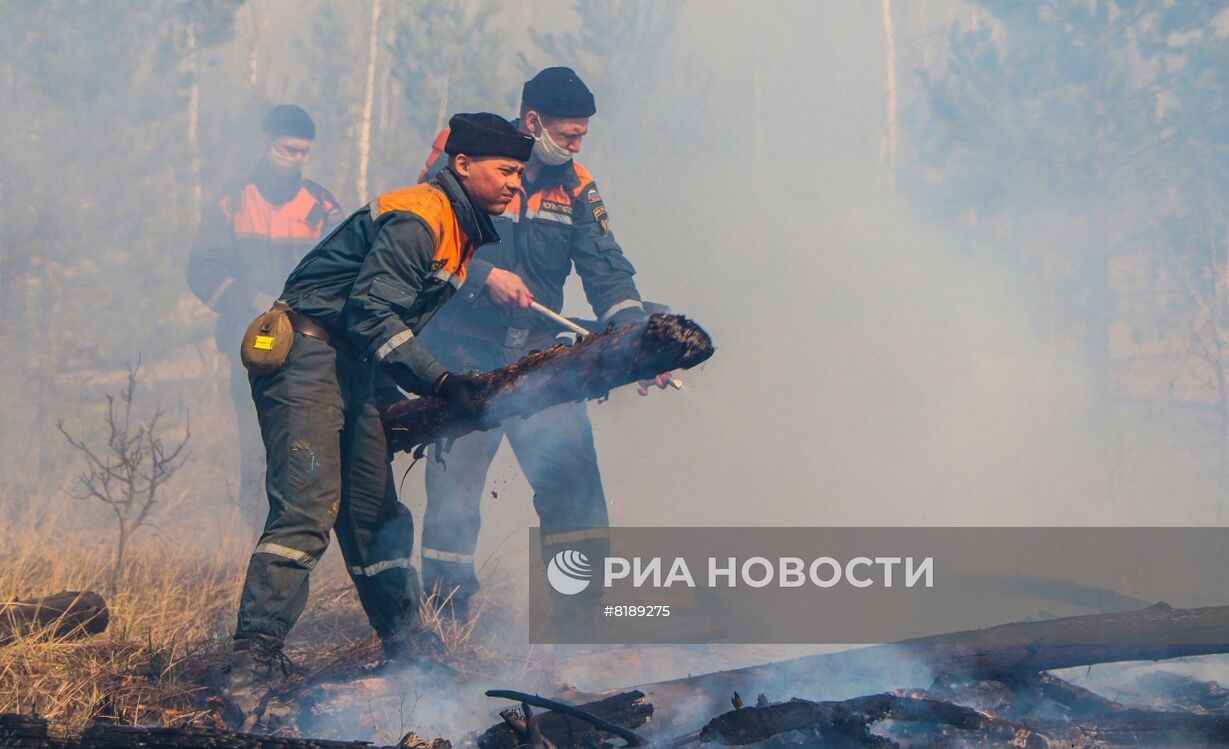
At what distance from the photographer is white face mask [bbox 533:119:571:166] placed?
5441mm

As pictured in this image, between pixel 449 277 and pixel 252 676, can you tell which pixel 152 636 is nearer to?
pixel 252 676

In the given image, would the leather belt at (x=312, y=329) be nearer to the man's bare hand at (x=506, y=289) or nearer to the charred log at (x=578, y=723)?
the charred log at (x=578, y=723)

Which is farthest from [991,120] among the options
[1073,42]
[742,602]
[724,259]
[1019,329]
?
[742,602]

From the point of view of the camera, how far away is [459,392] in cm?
353

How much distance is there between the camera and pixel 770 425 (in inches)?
493

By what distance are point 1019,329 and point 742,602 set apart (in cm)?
999

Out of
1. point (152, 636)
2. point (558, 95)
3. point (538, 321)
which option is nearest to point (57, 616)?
point (152, 636)

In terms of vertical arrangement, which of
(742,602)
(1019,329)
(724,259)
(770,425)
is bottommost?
(742,602)

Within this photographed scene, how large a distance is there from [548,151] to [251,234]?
406 cm

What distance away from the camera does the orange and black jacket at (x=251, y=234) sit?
839cm

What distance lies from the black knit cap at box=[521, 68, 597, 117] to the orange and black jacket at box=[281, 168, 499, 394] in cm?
165

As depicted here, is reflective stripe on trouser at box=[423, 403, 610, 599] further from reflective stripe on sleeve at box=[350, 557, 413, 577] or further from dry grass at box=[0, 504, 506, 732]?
reflective stripe on sleeve at box=[350, 557, 413, 577]

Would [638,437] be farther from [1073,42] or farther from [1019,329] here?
[1073,42]

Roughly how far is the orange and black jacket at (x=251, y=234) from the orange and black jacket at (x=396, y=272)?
494 centimetres
